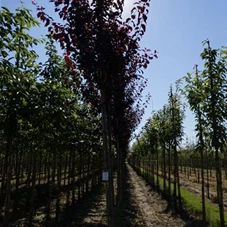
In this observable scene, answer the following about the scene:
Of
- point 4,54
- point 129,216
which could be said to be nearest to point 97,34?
point 4,54

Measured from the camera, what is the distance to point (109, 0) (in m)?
4.67

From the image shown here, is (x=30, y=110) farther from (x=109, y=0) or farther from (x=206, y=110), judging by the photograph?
(x=206, y=110)

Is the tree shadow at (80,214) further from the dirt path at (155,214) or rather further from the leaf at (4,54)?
the leaf at (4,54)

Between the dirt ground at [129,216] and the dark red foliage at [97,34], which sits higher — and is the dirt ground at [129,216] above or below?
below

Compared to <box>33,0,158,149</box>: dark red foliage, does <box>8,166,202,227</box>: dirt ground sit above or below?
below

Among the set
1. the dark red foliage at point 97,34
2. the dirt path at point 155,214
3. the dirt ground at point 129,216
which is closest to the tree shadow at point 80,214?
the dirt ground at point 129,216

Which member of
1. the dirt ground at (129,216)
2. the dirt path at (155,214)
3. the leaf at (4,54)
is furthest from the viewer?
the dirt path at (155,214)

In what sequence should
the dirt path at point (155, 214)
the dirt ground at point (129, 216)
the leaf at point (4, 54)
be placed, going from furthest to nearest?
the dirt path at point (155, 214), the dirt ground at point (129, 216), the leaf at point (4, 54)

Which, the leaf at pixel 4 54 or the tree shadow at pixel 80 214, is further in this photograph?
the tree shadow at pixel 80 214

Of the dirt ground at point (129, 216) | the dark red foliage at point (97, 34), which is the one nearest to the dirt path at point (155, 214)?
the dirt ground at point (129, 216)

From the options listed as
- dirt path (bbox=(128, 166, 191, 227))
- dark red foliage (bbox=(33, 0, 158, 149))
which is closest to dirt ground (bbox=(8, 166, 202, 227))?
dirt path (bbox=(128, 166, 191, 227))

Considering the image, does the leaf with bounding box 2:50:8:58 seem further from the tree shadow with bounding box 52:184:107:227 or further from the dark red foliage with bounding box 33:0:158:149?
the tree shadow with bounding box 52:184:107:227

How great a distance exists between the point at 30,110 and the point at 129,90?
4149mm

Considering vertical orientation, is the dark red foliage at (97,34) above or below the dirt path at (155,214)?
above
